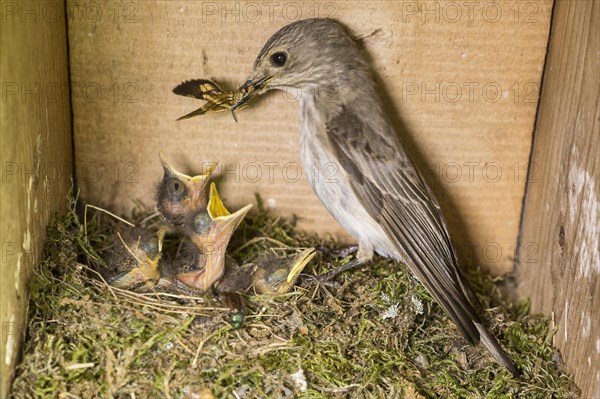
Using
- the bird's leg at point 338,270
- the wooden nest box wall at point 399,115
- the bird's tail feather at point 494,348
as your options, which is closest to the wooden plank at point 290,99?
the wooden nest box wall at point 399,115

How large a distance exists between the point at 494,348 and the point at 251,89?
1300mm

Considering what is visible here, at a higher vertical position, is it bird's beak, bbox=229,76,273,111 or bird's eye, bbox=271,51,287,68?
bird's eye, bbox=271,51,287,68

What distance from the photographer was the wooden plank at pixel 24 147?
7.37 feet

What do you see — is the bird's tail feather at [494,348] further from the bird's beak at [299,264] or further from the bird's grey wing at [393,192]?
the bird's beak at [299,264]

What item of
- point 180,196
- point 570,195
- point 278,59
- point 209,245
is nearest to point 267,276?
point 209,245

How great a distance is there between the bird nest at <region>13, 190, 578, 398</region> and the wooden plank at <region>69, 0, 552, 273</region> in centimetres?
40

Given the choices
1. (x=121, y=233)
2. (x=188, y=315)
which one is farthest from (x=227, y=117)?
(x=188, y=315)

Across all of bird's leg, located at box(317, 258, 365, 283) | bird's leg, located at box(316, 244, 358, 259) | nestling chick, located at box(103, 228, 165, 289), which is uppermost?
nestling chick, located at box(103, 228, 165, 289)

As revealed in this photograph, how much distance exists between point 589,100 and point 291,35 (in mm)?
1083

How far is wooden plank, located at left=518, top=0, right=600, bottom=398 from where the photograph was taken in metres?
2.50

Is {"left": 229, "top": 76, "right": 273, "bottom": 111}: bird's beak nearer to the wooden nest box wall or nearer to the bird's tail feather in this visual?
the wooden nest box wall

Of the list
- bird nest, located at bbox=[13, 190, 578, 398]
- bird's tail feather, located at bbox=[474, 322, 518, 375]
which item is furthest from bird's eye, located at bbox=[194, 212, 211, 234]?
bird's tail feather, located at bbox=[474, 322, 518, 375]

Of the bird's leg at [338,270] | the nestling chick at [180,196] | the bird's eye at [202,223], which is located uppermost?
the nestling chick at [180,196]

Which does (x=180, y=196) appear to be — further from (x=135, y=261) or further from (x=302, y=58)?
(x=302, y=58)
